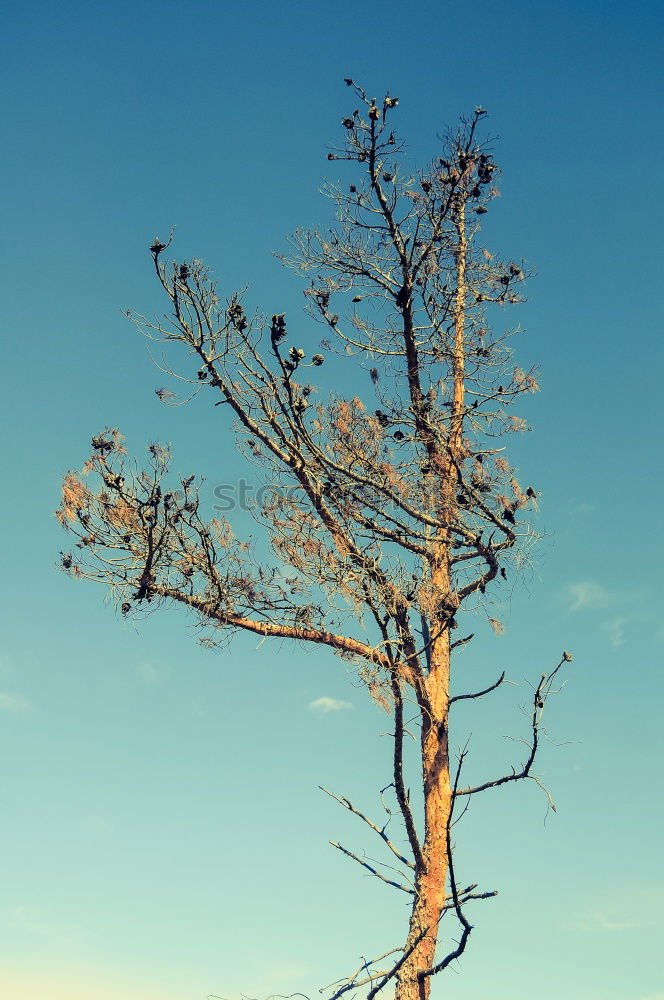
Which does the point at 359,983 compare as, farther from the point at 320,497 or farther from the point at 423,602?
the point at 320,497

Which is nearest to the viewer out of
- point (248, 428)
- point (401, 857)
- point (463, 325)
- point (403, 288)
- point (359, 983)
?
point (359, 983)

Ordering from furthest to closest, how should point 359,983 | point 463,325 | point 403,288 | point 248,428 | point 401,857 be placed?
point 463,325
point 403,288
point 248,428
point 401,857
point 359,983

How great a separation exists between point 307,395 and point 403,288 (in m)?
1.76

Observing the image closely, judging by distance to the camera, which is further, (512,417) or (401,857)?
(512,417)

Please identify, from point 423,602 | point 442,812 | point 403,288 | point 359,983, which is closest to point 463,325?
point 403,288

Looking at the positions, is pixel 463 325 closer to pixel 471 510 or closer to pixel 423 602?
pixel 471 510

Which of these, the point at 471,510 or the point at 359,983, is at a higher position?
the point at 471,510

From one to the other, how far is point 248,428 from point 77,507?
4.75 ft

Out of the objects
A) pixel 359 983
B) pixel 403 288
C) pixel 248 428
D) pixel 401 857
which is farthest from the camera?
pixel 403 288

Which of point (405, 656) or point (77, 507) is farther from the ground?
point (77, 507)

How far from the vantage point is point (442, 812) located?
20.9 ft

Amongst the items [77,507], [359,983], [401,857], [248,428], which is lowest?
[359,983]

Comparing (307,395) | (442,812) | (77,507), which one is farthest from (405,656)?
(77,507)

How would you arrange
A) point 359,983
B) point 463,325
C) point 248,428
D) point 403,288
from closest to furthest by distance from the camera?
point 359,983, point 248,428, point 403,288, point 463,325
